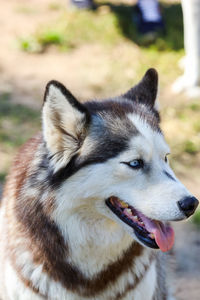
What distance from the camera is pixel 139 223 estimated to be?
2980mm

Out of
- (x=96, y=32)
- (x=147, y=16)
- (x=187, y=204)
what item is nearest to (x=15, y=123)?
(x=96, y=32)

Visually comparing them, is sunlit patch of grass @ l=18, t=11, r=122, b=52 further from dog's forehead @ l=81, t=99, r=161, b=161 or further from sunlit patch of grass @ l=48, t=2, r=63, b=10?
dog's forehead @ l=81, t=99, r=161, b=161

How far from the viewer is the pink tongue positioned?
3008 millimetres

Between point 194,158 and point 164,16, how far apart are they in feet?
13.7

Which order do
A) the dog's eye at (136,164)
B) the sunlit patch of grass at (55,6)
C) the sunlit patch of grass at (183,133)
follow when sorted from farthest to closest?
1. the sunlit patch of grass at (55,6)
2. the sunlit patch of grass at (183,133)
3. the dog's eye at (136,164)

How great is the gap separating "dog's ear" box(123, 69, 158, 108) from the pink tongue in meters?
0.83

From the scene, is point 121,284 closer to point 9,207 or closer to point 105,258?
point 105,258

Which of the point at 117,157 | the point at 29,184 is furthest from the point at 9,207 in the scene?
the point at 117,157

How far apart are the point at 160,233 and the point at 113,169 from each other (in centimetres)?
52

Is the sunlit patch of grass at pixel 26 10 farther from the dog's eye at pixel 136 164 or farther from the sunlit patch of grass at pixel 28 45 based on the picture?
the dog's eye at pixel 136 164

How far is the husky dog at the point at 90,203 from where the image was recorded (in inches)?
115

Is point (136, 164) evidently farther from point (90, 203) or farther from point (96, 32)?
point (96, 32)

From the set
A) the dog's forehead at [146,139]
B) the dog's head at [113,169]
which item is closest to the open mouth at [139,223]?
the dog's head at [113,169]

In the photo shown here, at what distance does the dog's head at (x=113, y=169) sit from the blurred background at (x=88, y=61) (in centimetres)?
223
